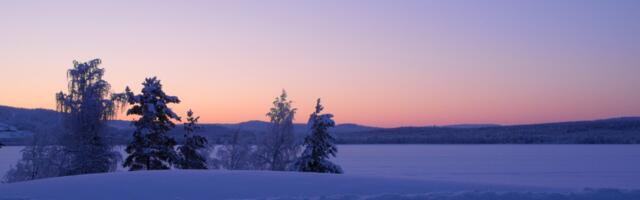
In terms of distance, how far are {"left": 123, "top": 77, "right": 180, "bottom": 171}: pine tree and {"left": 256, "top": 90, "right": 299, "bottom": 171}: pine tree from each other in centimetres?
1617

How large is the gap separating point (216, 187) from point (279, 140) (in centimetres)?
3141

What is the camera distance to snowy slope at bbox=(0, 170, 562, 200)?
16.9 m

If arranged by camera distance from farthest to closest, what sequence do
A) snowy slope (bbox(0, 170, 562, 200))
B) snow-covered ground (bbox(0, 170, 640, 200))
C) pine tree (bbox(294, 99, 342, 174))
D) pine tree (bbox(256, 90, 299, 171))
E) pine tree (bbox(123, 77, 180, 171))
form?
pine tree (bbox(256, 90, 299, 171)), pine tree (bbox(294, 99, 342, 174)), pine tree (bbox(123, 77, 180, 171)), snowy slope (bbox(0, 170, 562, 200)), snow-covered ground (bbox(0, 170, 640, 200))

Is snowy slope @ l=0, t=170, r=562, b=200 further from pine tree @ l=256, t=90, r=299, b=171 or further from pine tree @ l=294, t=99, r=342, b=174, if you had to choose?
pine tree @ l=256, t=90, r=299, b=171

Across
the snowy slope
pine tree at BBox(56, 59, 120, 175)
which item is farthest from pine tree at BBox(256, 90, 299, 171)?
the snowy slope

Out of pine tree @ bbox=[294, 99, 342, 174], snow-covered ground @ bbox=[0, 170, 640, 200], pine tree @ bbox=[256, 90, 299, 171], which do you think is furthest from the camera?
pine tree @ bbox=[256, 90, 299, 171]

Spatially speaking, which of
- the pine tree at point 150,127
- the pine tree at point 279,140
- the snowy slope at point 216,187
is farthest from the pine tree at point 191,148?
the snowy slope at point 216,187

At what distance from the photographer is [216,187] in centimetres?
1800

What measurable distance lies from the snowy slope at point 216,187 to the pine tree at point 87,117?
605 inches

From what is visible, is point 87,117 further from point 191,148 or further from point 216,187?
point 216,187

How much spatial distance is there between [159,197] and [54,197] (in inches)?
109

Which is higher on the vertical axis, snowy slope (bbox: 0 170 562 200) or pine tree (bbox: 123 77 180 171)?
pine tree (bbox: 123 77 180 171)

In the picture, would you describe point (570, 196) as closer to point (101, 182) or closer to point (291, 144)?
point (101, 182)

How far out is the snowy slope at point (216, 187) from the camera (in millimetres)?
16922
